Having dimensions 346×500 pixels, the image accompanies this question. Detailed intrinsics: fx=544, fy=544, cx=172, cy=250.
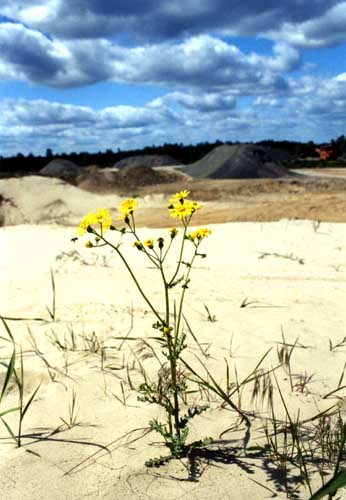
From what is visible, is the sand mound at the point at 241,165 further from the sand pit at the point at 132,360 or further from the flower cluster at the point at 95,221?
the flower cluster at the point at 95,221

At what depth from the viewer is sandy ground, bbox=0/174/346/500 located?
1700 mm

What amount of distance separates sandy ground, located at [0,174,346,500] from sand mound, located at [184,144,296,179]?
34.9ft

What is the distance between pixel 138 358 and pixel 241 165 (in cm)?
1412

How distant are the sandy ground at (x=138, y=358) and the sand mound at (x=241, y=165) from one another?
10.6 metres

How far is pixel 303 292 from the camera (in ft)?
12.9

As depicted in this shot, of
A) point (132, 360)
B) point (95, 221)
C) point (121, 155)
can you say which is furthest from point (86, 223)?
point (121, 155)

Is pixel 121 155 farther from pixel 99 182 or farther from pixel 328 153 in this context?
pixel 99 182

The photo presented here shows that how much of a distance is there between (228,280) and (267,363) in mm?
1818

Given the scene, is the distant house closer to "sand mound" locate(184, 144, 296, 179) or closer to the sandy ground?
"sand mound" locate(184, 144, 296, 179)

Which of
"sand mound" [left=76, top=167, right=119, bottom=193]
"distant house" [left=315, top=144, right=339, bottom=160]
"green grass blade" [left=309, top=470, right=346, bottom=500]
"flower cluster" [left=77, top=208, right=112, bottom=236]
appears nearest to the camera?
"green grass blade" [left=309, top=470, right=346, bottom=500]

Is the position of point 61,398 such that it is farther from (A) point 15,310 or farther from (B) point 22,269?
(B) point 22,269

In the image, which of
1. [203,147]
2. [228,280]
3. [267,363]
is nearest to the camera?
[267,363]

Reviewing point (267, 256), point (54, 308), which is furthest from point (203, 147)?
point (54, 308)

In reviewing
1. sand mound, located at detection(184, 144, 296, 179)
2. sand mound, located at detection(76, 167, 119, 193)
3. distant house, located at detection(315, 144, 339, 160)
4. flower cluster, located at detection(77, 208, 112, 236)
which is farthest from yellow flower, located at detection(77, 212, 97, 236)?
distant house, located at detection(315, 144, 339, 160)
